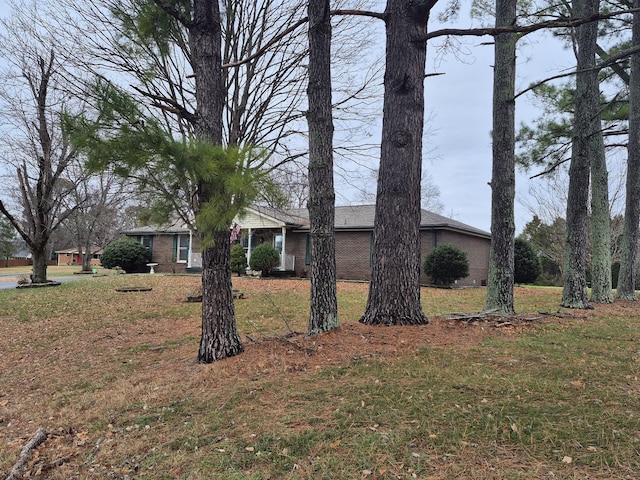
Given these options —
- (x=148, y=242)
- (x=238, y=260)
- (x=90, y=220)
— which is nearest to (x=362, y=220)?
(x=238, y=260)

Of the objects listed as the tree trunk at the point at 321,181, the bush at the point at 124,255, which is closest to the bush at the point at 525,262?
the tree trunk at the point at 321,181

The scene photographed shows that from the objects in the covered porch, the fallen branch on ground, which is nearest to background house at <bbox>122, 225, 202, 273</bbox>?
the covered porch

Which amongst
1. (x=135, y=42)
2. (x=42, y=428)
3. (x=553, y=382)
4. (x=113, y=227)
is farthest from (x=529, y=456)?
(x=113, y=227)

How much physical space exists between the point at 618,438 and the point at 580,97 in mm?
7873

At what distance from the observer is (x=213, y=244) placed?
164 inches

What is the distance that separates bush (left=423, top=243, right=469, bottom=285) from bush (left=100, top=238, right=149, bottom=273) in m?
15.6

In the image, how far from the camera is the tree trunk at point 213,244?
4.32m

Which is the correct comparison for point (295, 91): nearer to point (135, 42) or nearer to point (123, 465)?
point (135, 42)

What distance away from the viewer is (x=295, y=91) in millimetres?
9086

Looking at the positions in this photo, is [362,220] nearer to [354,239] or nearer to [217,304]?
[354,239]

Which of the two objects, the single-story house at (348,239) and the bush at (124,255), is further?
the bush at (124,255)

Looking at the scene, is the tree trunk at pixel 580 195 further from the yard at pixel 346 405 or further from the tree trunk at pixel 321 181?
the tree trunk at pixel 321 181

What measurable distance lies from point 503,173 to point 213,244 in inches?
199

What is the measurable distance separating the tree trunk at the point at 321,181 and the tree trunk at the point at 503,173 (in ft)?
10.7
